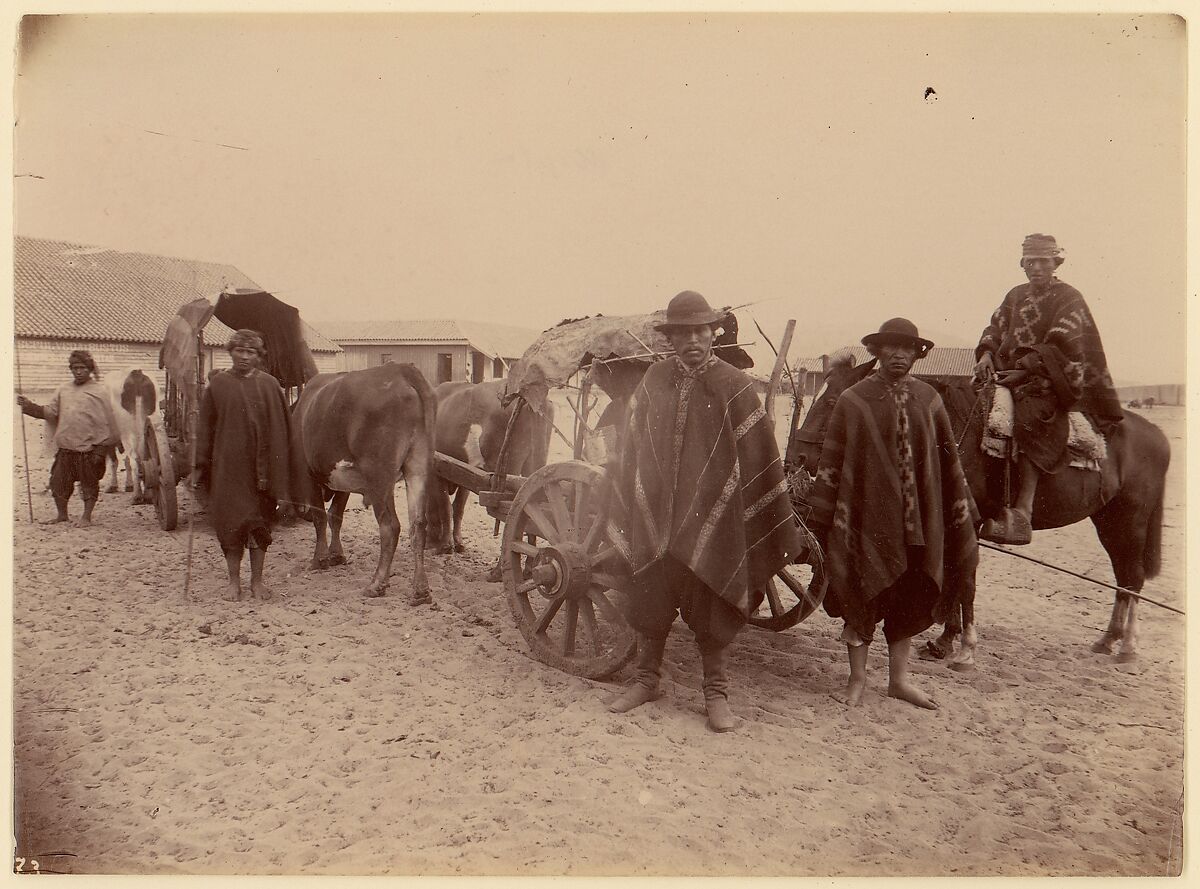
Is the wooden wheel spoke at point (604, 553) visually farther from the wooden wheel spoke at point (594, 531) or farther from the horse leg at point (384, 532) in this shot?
the horse leg at point (384, 532)

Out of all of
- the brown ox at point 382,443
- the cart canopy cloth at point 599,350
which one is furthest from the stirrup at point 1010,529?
the brown ox at point 382,443

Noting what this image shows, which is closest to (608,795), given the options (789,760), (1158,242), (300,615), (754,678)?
(789,760)

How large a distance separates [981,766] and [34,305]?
4.92 metres

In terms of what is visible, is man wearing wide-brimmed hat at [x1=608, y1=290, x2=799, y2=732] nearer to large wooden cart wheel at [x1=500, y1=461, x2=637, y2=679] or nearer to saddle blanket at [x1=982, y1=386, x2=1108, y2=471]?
large wooden cart wheel at [x1=500, y1=461, x2=637, y2=679]

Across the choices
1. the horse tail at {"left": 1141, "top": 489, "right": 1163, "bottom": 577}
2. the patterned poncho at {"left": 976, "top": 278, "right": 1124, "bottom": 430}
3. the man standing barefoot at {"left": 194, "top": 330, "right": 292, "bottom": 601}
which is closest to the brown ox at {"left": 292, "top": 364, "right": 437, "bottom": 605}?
the man standing barefoot at {"left": 194, "top": 330, "right": 292, "bottom": 601}

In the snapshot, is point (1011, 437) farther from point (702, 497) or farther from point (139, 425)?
point (139, 425)

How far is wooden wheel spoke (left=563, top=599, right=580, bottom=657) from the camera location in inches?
158

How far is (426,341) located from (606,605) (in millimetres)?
3550

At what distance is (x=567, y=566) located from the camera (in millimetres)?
3779

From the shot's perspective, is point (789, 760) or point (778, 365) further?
point (778, 365)

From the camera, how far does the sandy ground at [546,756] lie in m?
2.83

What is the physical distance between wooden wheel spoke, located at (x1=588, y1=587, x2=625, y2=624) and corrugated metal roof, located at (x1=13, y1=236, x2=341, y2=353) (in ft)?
9.82

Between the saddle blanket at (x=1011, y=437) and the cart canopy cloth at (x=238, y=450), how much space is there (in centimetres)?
459

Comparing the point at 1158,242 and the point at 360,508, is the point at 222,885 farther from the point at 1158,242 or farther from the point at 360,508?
the point at 360,508
